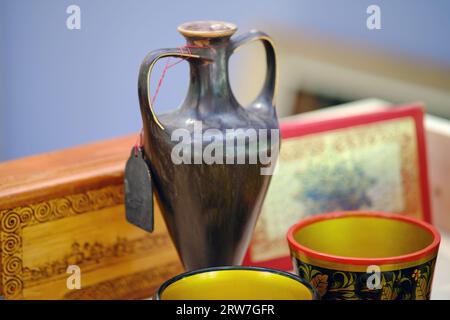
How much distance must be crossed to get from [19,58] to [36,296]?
1697mm

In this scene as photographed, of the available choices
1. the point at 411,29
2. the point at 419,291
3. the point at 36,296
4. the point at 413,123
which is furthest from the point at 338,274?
the point at 411,29

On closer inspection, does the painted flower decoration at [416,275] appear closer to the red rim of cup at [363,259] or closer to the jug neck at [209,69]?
the red rim of cup at [363,259]

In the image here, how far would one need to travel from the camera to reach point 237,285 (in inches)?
28.5

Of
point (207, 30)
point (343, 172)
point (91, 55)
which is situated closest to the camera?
point (207, 30)

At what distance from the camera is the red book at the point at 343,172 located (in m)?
1.02

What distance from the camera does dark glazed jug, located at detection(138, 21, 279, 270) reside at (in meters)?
0.80

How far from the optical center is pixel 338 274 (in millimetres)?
749

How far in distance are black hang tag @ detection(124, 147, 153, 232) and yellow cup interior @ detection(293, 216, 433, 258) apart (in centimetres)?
15

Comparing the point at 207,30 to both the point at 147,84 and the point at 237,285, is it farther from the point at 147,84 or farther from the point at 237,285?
the point at 237,285

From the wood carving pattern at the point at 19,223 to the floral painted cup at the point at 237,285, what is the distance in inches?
8.6
